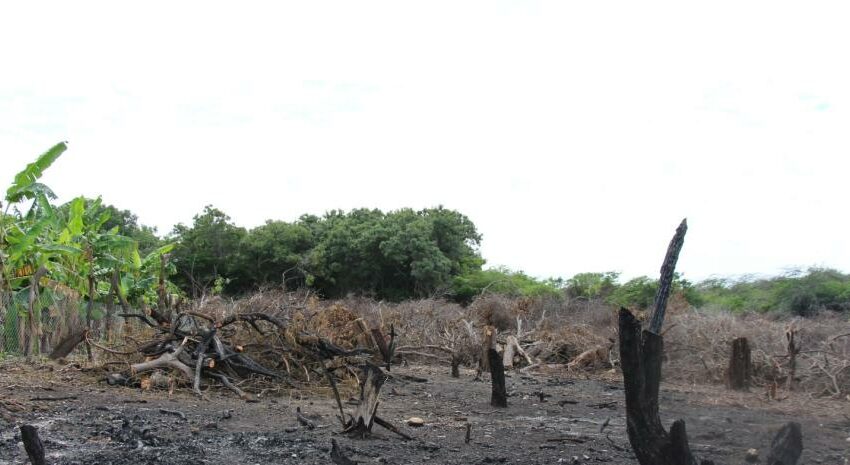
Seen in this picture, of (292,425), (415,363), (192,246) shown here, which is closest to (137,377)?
(292,425)

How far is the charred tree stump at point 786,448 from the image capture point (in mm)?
4797

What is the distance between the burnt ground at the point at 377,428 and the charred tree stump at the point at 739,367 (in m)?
0.30

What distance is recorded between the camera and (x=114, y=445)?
6.71m

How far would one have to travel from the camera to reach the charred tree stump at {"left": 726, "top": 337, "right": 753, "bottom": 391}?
10.7m

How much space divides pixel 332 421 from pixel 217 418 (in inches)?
48.1

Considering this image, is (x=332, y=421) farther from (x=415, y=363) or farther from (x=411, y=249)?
(x=411, y=249)

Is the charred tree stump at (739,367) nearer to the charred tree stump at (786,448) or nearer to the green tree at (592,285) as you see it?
the charred tree stump at (786,448)

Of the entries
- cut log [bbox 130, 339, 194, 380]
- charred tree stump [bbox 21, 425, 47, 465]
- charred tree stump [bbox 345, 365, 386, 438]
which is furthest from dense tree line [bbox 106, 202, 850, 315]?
charred tree stump [bbox 21, 425, 47, 465]

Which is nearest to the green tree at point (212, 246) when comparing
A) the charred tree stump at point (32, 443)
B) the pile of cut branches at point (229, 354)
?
the pile of cut branches at point (229, 354)

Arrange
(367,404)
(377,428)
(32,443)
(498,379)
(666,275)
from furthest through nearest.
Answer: (498,379) < (377,428) < (367,404) < (666,275) < (32,443)

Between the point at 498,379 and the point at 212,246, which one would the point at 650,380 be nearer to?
the point at 498,379

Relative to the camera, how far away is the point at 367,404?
728cm

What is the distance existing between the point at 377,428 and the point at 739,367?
220 inches

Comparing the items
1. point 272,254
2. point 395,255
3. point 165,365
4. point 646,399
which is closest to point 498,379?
point 165,365
